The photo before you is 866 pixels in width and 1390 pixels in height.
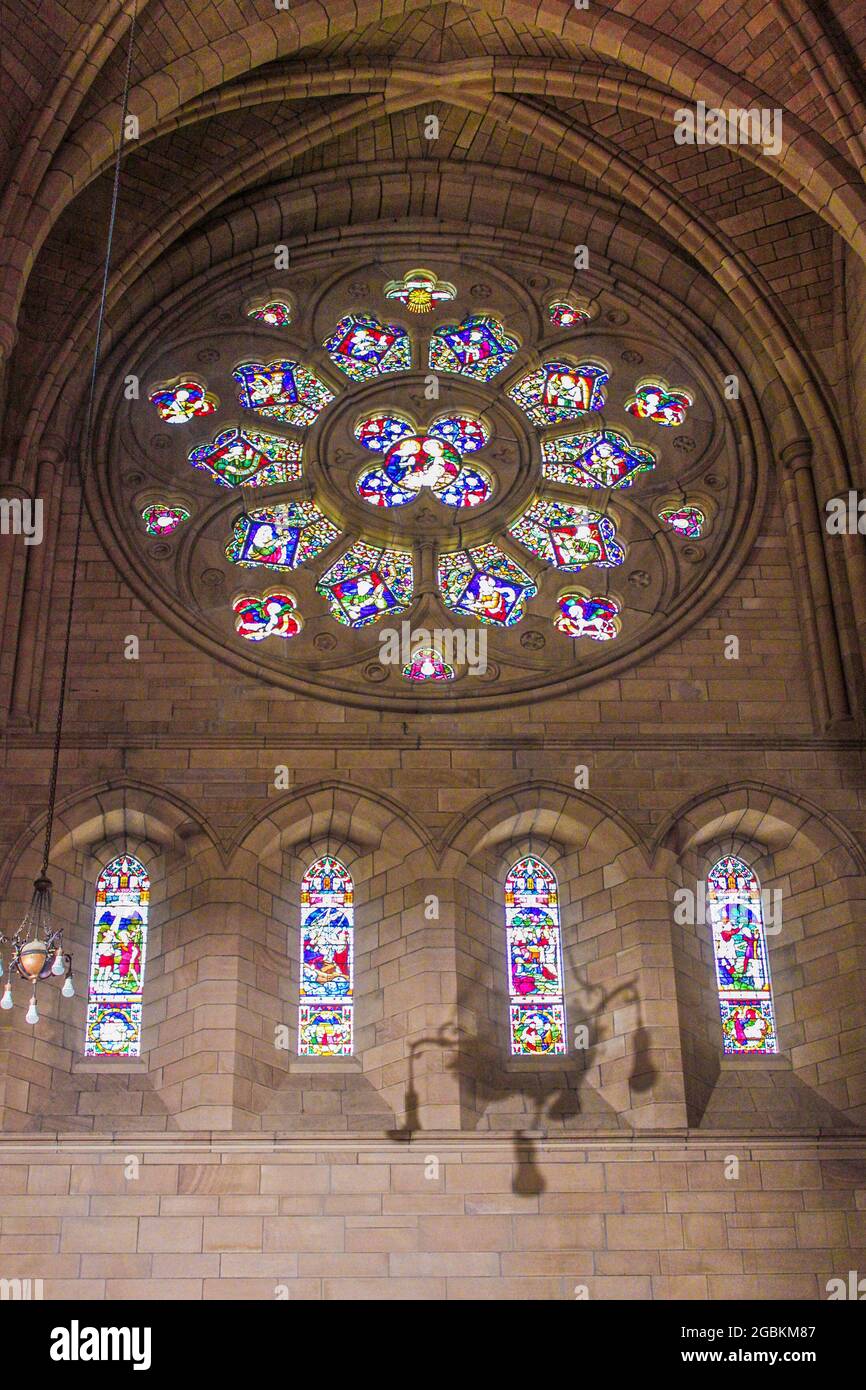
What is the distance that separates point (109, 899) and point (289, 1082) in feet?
6.39

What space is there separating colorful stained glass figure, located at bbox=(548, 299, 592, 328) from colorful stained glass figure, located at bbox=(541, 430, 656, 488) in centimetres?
132

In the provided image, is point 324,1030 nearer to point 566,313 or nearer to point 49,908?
point 49,908

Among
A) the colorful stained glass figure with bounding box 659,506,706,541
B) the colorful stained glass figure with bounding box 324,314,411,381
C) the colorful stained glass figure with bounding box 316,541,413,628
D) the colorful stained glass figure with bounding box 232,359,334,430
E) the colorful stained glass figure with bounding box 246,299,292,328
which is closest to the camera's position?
the colorful stained glass figure with bounding box 316,541,413,628

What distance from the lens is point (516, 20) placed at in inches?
606

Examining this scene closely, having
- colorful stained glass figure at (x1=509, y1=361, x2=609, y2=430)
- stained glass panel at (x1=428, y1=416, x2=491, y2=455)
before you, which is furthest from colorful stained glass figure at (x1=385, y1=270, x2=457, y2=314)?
stained glass panel at (x1=428, y1=416, x2=491, y2=455)

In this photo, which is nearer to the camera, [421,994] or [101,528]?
[421,994]

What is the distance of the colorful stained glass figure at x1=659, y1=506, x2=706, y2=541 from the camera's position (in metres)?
16.3

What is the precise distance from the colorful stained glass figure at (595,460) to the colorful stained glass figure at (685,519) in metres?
0.47

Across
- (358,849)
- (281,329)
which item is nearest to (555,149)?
(281,329)

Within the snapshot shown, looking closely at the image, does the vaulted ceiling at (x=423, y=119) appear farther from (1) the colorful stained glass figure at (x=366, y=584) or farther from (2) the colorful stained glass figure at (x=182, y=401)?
(1) the colorful stained glass figure at (x=366, y=584)

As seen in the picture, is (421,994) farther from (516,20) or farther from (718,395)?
(516,20)

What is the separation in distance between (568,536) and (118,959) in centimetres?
531

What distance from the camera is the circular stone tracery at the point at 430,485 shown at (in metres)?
15.4

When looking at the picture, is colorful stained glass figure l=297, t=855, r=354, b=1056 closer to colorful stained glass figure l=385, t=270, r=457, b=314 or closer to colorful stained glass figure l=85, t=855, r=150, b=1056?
colorful stained glass figure l=85, t=855, r=150, b=1056
